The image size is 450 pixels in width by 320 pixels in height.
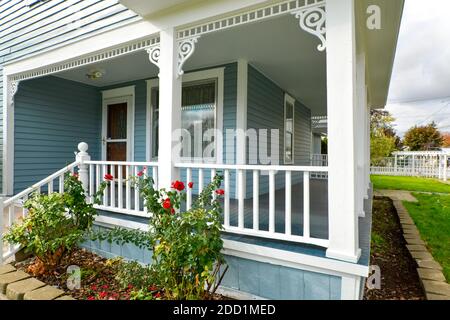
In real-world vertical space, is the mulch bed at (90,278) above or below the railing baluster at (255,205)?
below

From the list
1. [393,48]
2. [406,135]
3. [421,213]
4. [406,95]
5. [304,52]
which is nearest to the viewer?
[393,48]

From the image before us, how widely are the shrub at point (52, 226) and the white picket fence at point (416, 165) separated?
17.3 metres

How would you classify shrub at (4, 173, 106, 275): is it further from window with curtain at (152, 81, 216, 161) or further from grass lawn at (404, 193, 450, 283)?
grass lawn at (404, 193, 450, 283)

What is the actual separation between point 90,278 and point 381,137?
18616 mm

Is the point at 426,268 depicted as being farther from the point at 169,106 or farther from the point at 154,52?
the point at 154,52

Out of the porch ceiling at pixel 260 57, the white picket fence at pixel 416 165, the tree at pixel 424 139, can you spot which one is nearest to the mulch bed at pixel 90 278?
the porch ceiling at pixel 260 57

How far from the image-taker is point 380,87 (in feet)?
20.8

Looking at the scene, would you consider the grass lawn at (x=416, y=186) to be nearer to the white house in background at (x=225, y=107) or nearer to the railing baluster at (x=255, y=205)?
the white house in background at (x=225, y=107)

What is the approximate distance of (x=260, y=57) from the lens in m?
4.54

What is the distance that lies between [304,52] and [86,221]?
12.8 feet

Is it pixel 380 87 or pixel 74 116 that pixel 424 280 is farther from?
pixel 74 116

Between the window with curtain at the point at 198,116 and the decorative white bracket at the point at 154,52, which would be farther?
the window with curtain at the point at 198,116

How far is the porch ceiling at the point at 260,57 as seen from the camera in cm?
363
